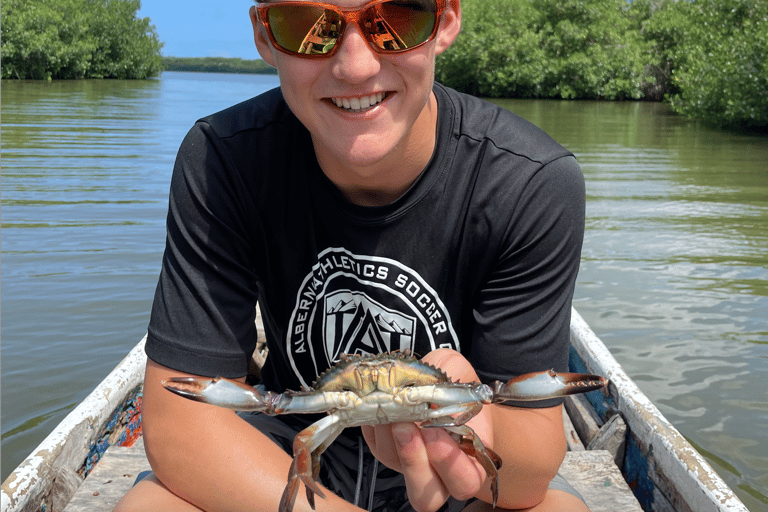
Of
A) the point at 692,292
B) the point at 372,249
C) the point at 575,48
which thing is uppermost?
the point at 575,48

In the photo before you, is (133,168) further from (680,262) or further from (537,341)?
(537,341)

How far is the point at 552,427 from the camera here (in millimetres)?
2246

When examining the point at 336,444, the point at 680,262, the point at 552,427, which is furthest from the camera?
the point at 680,262

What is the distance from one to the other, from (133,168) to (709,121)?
829 inches

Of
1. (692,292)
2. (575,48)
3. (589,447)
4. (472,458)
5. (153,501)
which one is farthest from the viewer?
(575,48)

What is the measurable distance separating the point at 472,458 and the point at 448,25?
142cm

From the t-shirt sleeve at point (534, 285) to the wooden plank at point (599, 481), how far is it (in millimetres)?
904

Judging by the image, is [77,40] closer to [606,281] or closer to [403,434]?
[606,281]

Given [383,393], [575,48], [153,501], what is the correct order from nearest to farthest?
[383,393], [153,501], [575,48]

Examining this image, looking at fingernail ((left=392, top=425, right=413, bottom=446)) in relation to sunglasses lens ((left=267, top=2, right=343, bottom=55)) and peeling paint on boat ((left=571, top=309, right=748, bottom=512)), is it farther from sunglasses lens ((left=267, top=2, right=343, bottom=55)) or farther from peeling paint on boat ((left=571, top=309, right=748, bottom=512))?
peeling paint on boat ((left=571, top=309, right=748, bottom=512))

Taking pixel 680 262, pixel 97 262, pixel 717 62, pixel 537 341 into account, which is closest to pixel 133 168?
pixel 97 262

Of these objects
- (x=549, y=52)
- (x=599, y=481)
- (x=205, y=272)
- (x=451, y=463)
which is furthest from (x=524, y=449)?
(x=549, y=52)

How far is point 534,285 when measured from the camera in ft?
7.52

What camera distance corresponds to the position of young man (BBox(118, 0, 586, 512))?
2131 millimetres
